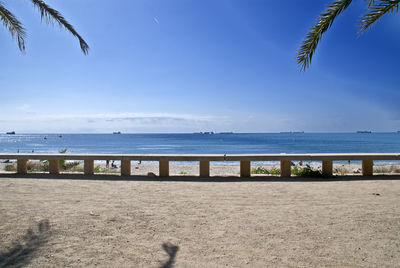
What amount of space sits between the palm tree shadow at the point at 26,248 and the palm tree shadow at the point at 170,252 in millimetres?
1339

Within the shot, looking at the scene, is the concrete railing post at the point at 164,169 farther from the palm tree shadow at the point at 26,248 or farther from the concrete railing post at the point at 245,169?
the palm tree shadow at the point at 26,248

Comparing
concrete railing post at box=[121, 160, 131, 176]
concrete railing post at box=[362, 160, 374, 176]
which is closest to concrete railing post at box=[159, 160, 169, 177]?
concrete railing post at box=[121, 160, 131, 176]

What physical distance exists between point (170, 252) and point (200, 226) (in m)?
0.80

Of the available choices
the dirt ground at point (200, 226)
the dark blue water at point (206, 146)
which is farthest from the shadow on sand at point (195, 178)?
the dark blue water at point (206, 146)

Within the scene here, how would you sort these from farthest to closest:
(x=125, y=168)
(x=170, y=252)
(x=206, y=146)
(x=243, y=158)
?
(x=206, y=146)
(x=125, y=168)
(x=243, y=158)
(x=170, y=252)

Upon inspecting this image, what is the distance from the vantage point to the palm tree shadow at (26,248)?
2.44 metres

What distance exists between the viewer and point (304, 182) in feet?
20.7

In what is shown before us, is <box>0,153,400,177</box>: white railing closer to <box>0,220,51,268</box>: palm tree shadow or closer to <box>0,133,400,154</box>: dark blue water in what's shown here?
<box>0,220,51,268</box>: palm tree shadow

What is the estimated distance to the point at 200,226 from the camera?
3398mm

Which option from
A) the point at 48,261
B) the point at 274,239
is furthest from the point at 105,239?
the point at 274,239

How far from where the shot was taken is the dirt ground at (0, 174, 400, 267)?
8.34 ft

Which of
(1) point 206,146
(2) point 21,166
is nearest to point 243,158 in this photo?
(2) point 21,166

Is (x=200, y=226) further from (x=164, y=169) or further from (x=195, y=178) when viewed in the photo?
(x=164, y=169)

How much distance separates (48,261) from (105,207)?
1.79 meters
